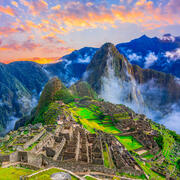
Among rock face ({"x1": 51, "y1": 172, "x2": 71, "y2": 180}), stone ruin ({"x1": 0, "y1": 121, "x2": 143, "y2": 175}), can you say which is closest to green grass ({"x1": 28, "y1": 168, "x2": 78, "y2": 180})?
rock face ({"x1": 51, "y1": 172, "x2": 71, "y2": 180})

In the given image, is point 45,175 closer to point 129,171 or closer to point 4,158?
point 4,158

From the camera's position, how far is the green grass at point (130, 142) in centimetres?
4362

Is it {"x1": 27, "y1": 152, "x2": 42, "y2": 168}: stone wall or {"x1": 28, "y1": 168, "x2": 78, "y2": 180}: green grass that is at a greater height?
{"x1": 28, "y1": 168, "x2": 78, "y2": 180}: green grass

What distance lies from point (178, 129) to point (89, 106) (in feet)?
426

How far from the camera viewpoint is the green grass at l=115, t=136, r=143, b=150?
4362 centimetres

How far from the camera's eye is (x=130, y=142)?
47188mm

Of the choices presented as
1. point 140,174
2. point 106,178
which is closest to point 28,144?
point 106,178

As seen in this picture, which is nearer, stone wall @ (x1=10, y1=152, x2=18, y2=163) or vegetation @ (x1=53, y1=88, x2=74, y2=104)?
stone wall @ (x1=10, y1=152, x2=18, y2=163)

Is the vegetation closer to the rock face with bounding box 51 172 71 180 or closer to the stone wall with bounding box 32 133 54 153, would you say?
the stone wall with bounding box 32 133 54 153

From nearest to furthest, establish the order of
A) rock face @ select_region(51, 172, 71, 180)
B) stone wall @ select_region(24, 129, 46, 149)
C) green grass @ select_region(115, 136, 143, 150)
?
rock face @ select_region(51, 172, 71, 180) → stone wall @ select_region(24, 129, 46, 149) → green grass @ select_region(115, 136, 143, 150)

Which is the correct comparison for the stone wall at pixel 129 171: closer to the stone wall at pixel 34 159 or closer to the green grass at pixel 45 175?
the stone wall at pixel 34 159

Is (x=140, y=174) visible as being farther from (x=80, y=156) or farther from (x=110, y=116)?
(x=110, y=116)

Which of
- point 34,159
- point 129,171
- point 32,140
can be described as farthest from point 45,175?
point 129,171

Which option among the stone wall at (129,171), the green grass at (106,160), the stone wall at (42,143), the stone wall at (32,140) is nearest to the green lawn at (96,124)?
the stone wall at (32,140)
